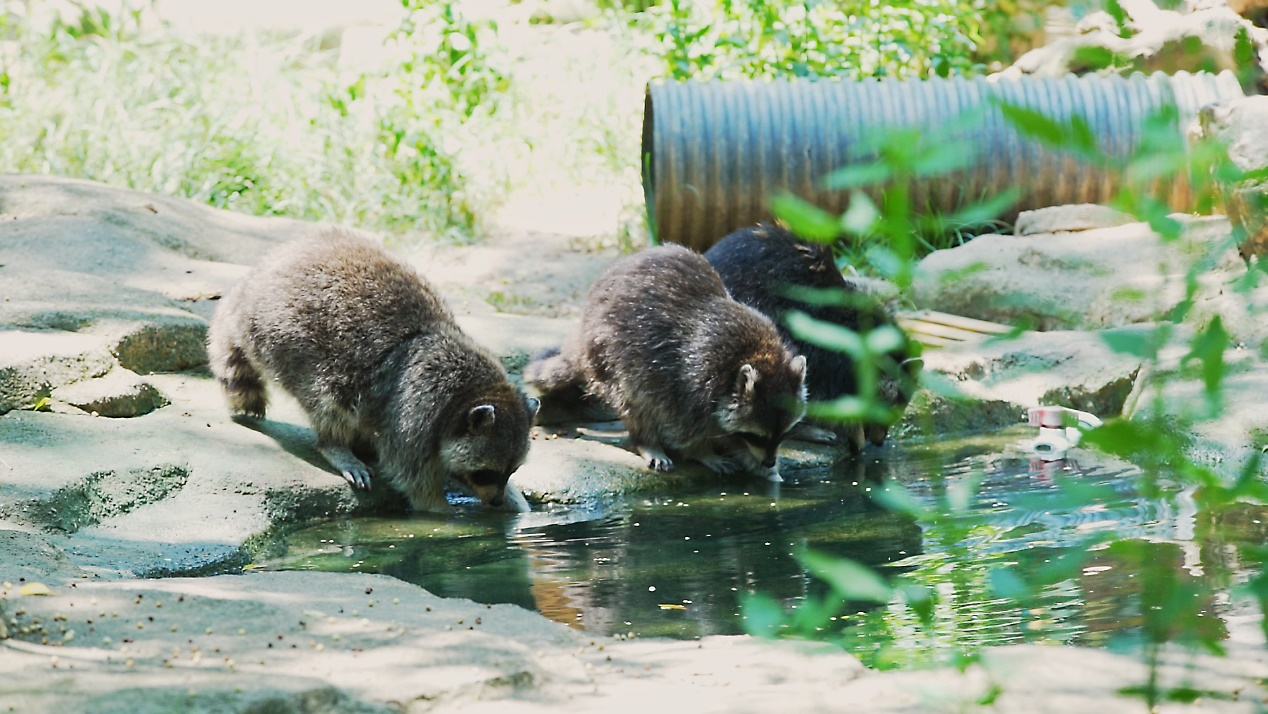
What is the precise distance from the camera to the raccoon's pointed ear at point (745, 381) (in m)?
6.72

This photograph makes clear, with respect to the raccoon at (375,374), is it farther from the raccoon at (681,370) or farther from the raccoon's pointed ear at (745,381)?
the raccoon's pointed ear at (745,381)

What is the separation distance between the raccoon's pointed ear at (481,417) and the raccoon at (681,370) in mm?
925

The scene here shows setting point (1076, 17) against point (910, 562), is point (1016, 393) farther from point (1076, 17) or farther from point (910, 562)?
point (1076, 17)

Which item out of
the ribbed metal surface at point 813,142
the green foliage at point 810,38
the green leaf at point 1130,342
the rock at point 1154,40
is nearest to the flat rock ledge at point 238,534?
the green leaf at point 1130,342

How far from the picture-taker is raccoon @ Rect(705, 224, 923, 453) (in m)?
7.48

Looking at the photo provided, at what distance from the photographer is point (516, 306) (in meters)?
9.85

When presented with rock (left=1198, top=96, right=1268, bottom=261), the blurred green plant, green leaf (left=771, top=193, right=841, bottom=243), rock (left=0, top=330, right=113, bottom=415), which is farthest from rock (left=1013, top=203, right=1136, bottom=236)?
green leaf (left=771, top=193, right=841, bottom=243)

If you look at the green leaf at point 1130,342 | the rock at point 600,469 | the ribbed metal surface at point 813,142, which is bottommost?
the rock at point 600,469

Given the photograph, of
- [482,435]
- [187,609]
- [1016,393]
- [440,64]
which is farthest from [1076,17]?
[440,64]

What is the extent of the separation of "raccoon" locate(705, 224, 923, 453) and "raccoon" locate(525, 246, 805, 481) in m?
0.58

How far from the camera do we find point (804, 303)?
25.1 feet

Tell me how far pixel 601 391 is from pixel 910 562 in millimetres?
2349

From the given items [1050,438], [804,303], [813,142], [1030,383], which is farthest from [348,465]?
[813,142]

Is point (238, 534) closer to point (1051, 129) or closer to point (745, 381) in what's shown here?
point (745, 381)
